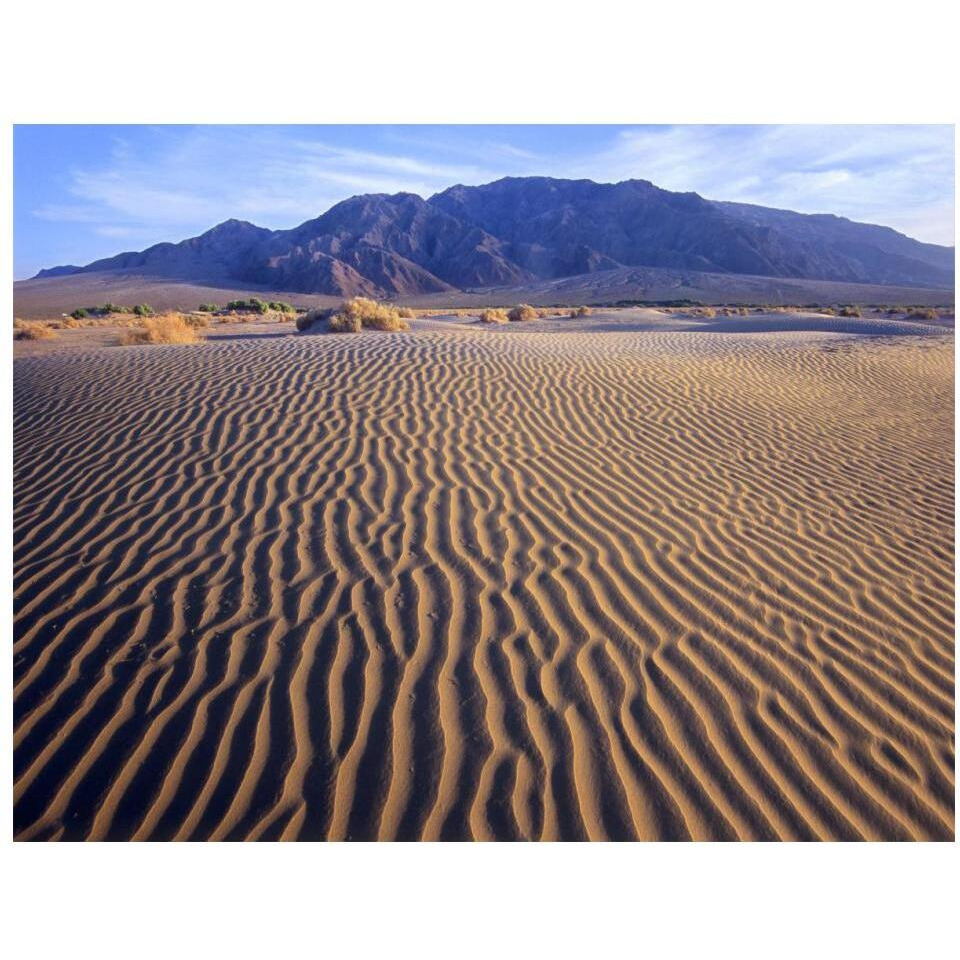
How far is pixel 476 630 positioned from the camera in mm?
3352

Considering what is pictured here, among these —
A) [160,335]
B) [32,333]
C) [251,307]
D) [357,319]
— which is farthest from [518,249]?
[160,335]

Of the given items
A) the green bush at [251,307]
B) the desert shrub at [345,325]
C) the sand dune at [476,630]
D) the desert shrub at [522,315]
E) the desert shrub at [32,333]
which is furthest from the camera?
the green bush at [251,307]

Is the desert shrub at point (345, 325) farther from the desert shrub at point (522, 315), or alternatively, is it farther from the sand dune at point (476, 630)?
the sand dune at point (476, 630)

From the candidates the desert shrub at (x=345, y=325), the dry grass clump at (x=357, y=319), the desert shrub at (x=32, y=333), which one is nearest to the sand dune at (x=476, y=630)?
the desert shrub at (x=345, y=325)

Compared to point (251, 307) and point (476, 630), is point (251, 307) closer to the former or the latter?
point (251, 307)

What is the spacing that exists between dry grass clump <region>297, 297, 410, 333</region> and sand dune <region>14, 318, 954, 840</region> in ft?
32.4

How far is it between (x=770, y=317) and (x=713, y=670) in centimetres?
2524

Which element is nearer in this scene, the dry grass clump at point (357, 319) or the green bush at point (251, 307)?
the dry grass clump at point (357, 319)

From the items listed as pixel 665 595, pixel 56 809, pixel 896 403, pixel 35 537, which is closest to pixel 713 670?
pixel 665 595

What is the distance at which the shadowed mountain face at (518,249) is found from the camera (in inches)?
3447

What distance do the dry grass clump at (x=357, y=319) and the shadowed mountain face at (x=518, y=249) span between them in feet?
209

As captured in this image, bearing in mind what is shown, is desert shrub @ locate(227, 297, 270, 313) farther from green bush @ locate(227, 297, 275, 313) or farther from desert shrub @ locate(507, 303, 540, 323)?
desert shrub @ locate(507, 303, 540, 323)

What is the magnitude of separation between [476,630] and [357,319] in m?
14.5

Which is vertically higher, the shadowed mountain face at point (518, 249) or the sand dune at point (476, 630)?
the shadowed mountain face at point (518, 249)
